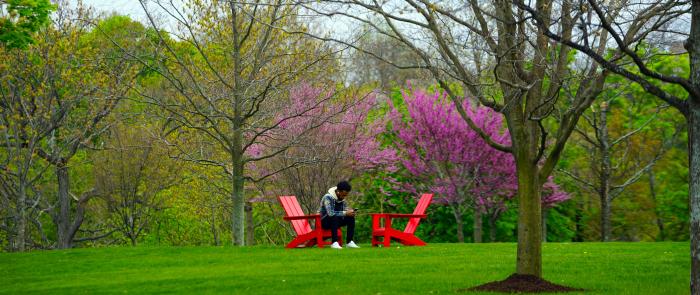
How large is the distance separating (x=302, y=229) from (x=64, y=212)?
12.3 meters

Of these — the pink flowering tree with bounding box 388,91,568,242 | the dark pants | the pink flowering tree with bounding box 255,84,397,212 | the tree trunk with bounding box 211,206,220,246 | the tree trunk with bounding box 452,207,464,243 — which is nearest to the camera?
the dark pants

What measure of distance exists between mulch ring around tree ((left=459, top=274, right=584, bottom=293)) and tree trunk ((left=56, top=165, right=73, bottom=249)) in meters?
18.6

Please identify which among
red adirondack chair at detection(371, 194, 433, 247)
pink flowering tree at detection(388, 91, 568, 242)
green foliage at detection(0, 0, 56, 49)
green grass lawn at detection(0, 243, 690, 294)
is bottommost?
green grass lawn at detection(0, 243, 690, 294)

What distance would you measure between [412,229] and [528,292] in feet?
25.0

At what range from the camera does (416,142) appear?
80.3ft

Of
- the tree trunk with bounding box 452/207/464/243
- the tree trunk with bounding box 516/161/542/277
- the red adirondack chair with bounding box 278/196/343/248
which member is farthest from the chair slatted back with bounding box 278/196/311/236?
the tree trunk with bounding box 452/207/464/243

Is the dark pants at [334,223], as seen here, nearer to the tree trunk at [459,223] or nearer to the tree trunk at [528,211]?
the tree trunk at [528,211]

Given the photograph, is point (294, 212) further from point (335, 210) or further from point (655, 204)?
point (655, 204)

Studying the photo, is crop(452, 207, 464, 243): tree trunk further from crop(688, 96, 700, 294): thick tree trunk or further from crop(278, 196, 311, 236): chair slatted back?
crop(688, 96, 700, 294): thick tree trunk

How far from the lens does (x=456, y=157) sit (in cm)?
2380

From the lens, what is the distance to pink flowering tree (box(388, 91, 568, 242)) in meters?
23.8

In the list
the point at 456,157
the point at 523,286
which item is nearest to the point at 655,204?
the point at 456,157

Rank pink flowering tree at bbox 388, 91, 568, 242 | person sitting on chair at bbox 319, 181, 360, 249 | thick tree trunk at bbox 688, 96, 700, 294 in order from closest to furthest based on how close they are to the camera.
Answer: thick tree trunk at bbox 688, 96, 700, 294 → person sitting on chair at bbox 319, 181, 360, 249 → pink flowering tree at bbox 388, 91, 568, 242

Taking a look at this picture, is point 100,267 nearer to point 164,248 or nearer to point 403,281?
point 164,248
